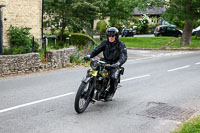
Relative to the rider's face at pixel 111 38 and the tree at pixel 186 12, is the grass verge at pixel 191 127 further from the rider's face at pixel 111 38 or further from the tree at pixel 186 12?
the tree at pixel 186 12

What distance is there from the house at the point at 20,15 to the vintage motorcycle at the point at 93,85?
411 inches

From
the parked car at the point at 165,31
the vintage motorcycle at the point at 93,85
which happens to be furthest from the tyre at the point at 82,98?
the parked car at the point at 165,31

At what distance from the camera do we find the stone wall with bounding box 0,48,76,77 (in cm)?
1287

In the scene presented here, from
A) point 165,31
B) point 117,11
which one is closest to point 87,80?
point 117,11

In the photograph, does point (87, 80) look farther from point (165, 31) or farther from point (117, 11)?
point (165, 31)

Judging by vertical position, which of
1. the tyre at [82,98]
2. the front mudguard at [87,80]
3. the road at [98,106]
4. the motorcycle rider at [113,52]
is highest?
the motorcycle rider at [113,52]

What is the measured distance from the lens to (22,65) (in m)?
13.4

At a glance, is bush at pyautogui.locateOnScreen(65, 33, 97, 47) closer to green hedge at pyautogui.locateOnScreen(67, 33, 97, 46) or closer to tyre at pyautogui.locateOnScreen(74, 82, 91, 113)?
green hedge at pyautogui.locateOnScreen(67, 33, 97, 46)

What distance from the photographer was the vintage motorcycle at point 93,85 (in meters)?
6.93

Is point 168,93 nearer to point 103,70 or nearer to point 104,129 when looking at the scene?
point 103,70

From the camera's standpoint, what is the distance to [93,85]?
285 inches

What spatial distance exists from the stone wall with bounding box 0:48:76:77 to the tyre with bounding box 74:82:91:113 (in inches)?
251


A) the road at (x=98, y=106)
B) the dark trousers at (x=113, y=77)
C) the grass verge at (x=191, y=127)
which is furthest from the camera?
the dark trousers at (x=113, y=77)

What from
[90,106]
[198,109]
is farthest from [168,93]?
[90,106]
